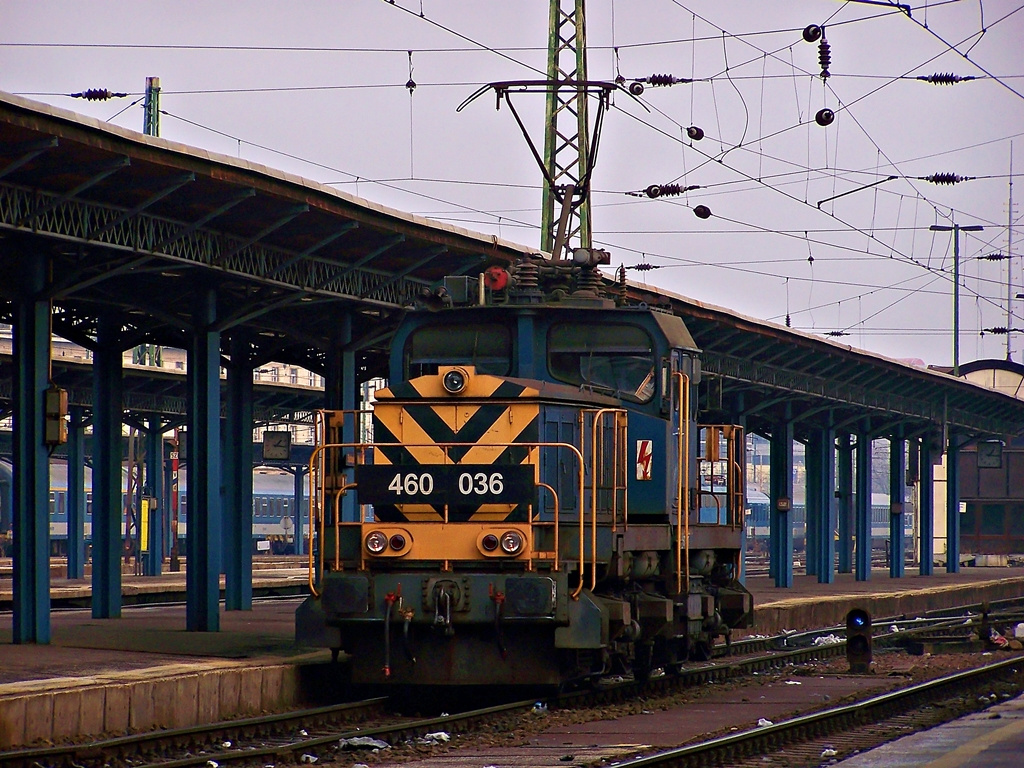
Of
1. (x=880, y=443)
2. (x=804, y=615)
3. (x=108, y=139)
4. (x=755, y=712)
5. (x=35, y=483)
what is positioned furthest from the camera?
(x=880, y=443)

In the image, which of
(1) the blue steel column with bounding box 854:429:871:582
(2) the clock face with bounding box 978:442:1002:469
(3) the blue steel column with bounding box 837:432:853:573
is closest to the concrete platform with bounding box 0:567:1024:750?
(1) the blue steel column with bounding box 854:429:871:582

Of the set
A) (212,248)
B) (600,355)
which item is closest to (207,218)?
(212,248)

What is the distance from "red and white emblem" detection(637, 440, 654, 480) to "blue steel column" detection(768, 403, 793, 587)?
22.8 meters

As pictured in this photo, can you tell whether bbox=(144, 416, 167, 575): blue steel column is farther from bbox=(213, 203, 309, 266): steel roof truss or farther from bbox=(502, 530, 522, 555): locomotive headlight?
bbox=(502, 530, 522, 555): locomotive headlight

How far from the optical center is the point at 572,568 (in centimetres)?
1168

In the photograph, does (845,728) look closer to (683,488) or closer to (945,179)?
(683,488)

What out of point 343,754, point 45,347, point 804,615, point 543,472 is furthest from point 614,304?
point 804,615

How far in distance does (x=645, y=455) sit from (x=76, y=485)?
71.3 feet

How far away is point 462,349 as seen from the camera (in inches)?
512

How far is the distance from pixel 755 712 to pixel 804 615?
12811 mm

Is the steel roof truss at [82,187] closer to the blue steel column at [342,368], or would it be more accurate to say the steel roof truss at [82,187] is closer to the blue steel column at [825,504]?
the blue steel column at [342,368]

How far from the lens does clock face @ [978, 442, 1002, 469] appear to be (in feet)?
150

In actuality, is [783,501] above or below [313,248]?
below

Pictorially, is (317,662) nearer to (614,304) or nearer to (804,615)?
(614,304)
